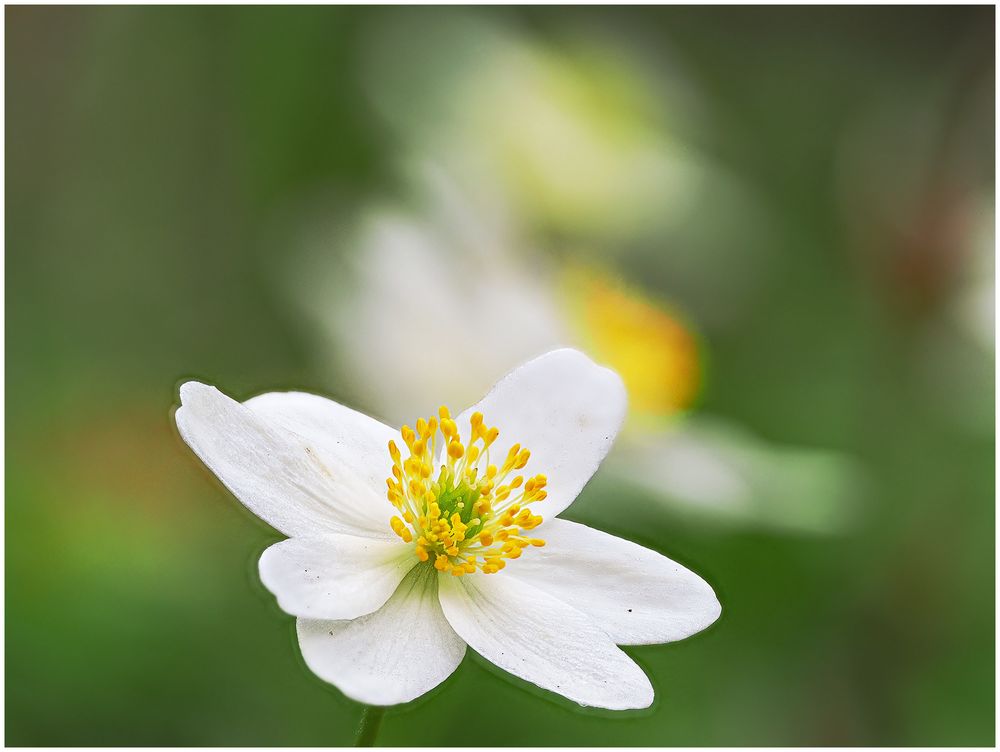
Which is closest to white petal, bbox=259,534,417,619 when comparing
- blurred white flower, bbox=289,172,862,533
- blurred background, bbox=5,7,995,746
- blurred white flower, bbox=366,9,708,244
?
blurred background, bbox=5,7,995,746

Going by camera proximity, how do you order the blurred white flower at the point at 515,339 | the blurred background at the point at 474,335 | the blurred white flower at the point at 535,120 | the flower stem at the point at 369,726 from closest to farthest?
the flower stem at the point at 369,726 → the blurred background at the point at 474,335 → the blurred white flower at the point at 515,339 → the blurred white flower at the point at 535,120

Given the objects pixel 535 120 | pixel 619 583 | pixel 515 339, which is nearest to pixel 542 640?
pixel 619 583

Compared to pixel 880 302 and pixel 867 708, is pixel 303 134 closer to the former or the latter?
pixel 880 302

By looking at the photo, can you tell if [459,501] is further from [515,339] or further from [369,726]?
[515,339]

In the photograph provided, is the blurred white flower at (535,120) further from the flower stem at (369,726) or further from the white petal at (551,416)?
the flower stem at (369,726)

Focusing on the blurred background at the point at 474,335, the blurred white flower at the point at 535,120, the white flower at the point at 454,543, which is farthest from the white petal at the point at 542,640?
the blurred white flower at the point at 535,120

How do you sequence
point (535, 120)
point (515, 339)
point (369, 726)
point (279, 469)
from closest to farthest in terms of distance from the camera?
point (369, 726), point (279, 469), point (515, 339), point (535, 120)
